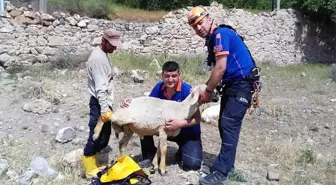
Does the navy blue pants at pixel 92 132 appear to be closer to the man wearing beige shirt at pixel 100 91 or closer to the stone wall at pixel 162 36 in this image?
the man wearing beige shirt at pixel 100 91

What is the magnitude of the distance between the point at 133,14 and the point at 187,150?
12.0 metres

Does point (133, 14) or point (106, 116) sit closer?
point (106, 116)

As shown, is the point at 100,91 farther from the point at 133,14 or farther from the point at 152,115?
the point at 133,14

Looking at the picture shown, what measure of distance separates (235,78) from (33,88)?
446cm

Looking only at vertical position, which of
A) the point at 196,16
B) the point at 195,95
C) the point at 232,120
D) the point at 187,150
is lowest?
the point at 187,150

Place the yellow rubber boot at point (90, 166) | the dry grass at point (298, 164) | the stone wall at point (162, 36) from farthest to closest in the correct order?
the stone wall at point (162, 36) → the dry grass at point (298, 164) → the yellow rubber boot at point (90, 166)

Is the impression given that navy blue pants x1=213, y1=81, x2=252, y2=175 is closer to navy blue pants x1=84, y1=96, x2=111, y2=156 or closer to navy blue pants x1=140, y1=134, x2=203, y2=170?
navy blue pants x1=140, y1=134, x2=203, y2=170

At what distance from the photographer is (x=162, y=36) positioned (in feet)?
43.1

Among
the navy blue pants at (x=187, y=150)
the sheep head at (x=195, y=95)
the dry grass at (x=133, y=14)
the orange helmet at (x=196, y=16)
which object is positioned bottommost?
the navy blue pants at (x=187, y=150)

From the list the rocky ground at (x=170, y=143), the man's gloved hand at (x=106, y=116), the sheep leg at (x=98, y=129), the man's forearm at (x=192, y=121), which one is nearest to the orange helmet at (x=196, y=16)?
the man's forearm at (x=192, y=121)

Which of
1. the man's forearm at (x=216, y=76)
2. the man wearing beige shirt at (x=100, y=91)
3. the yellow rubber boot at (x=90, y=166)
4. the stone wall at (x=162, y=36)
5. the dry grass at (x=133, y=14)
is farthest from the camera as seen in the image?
the dry grass at (x=133, y=14)

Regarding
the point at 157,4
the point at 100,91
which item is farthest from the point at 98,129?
the point at 157,4

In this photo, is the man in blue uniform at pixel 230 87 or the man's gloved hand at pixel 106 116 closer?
the man in blue uniform at pixel 230 87

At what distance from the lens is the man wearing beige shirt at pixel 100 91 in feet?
12.7
